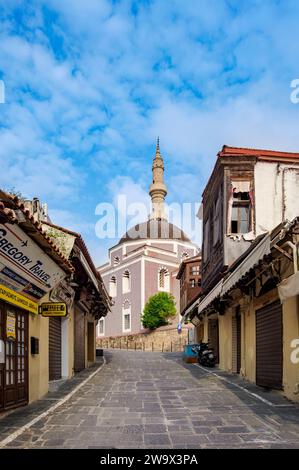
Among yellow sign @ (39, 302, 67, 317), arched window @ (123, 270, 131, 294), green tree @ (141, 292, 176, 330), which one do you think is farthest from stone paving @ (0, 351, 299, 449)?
arched window @ (123, 270, 131, 294)

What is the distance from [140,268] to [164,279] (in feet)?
11.6

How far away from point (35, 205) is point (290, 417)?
7252mm

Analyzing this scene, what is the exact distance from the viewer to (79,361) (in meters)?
17.7

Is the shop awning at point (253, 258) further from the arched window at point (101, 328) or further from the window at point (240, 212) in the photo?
the arched window at point (101, 328)

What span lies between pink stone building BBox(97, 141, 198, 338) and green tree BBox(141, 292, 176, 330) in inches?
48.8

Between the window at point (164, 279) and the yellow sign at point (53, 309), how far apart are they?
44573 mm

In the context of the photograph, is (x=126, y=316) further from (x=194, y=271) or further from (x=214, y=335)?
(x=214, y=335)

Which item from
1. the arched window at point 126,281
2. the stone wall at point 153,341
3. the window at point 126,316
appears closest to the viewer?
the stone wall at point 153,341

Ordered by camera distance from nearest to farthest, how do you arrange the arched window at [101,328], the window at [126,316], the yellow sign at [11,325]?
the yellow sign at [11,325] → the window at [126,316] → the arched window at [101,328]

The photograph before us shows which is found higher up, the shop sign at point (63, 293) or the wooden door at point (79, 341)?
the shop sign at point (63, 293)

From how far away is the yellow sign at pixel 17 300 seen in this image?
317 inches

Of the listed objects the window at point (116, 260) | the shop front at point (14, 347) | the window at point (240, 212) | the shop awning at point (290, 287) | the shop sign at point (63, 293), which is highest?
the window at point (240, 212)

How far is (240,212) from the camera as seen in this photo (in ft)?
57.2

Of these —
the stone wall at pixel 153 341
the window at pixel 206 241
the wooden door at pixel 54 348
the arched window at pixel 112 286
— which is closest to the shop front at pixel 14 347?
the wooden door at pixel 54 348
